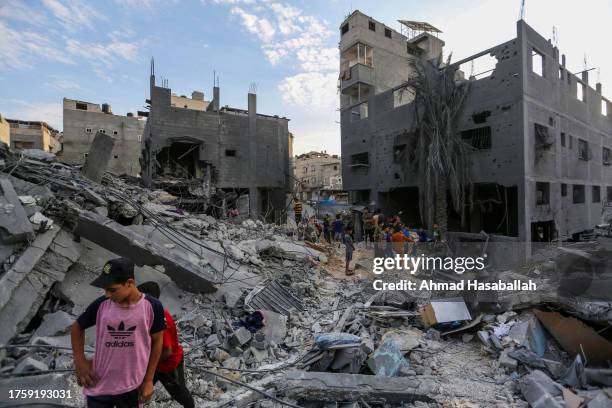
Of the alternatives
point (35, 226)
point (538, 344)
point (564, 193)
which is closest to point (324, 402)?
point (538, 344)

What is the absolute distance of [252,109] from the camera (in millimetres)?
21281

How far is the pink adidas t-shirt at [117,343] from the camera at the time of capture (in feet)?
7.00

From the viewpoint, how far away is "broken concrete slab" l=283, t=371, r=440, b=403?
352 cm

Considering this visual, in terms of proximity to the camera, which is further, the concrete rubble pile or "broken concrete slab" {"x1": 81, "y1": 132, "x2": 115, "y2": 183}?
"broken concrete slab" {"x1": 81, "y1": 132, "x2": 115, "y2": 183}

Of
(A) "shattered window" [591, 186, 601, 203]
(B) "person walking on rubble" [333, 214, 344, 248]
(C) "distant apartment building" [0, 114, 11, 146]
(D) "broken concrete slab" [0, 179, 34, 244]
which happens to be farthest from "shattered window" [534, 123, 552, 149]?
(C) "distant apartment building" [0, 114, 11, 146]

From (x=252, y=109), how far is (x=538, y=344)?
20.3 metres

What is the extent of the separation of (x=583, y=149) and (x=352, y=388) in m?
21.0

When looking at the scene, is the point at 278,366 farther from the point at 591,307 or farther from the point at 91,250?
the point at 591,307

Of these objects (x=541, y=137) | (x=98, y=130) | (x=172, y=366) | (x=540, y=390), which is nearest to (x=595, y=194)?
(x=541, y=137)

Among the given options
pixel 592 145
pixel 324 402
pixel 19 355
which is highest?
pixel 592 145

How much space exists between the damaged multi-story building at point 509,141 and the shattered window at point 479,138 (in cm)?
4

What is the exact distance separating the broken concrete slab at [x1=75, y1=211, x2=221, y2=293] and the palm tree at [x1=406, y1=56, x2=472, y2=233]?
1026cm

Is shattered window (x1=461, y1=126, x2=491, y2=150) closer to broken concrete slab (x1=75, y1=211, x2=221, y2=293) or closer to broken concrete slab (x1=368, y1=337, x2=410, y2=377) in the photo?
broken concrete slab (x1=368, y1=337, x2=410, y2=377)

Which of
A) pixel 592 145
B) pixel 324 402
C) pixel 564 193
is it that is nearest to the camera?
pixel 324 402
